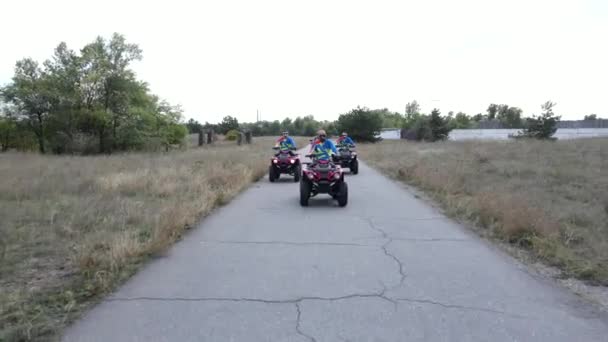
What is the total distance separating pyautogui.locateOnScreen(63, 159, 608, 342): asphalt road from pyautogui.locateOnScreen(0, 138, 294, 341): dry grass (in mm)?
310

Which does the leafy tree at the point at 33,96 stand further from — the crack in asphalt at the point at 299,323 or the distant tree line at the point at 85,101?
the crack in asphalt at the point at 299,323

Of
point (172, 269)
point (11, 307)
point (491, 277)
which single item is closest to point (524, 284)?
point (491, 277)

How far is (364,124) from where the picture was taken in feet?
198

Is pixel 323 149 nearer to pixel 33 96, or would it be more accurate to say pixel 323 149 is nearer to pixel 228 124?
pixel 33 96

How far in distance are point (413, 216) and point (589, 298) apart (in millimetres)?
4697

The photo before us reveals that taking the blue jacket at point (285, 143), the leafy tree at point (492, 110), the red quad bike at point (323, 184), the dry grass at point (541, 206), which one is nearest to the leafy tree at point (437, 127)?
the dry grass at point (541, 206)

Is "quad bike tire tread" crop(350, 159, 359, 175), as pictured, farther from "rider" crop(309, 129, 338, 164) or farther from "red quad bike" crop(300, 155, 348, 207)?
"red quad bike" crop(300, 155, 348, 207)

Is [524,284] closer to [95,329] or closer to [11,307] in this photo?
[95,329]

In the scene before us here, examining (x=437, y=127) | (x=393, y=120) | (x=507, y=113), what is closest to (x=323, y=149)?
(x=437, y=127)

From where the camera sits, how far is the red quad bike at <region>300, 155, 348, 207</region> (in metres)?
10.6

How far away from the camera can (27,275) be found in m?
5.30

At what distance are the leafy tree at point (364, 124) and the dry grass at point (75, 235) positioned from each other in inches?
1895

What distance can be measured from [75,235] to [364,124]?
55.1 meters

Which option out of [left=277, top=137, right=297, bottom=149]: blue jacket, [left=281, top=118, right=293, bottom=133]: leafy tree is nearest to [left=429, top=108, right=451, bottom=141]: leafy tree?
[left=277, top=137, right=297, bottom=149]: blue jacket
